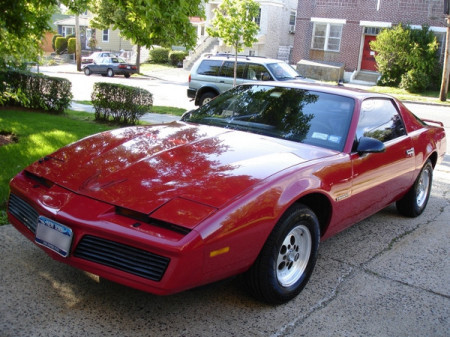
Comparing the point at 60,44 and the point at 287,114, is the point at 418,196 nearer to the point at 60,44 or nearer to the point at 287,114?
the point at 287,114

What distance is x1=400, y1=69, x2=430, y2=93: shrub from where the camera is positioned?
26984 millimetres

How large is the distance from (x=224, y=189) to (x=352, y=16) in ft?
104

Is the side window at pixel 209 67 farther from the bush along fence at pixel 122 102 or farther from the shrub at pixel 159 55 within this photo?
the shrub at pixel 159 55

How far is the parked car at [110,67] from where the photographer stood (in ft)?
115

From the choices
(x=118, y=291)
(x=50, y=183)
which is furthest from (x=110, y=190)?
(x=118, y=291)

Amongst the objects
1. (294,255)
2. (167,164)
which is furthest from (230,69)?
(294,255)

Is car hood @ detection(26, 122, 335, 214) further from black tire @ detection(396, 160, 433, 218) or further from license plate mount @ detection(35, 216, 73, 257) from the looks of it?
black tire @ detection(396, 160, 433, 218)

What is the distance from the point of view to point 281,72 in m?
15.6

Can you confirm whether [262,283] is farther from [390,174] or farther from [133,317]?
[390,174]

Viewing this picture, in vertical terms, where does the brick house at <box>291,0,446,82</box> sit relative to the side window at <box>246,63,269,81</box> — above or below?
above

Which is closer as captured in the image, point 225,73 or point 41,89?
point 41,89

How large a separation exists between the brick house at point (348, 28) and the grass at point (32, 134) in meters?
23.3

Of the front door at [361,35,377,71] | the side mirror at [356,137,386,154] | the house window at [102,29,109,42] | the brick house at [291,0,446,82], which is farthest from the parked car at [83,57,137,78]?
the side mirror at [356,137,386,154]

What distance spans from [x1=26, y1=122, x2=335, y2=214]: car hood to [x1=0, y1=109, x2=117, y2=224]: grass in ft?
4.61
